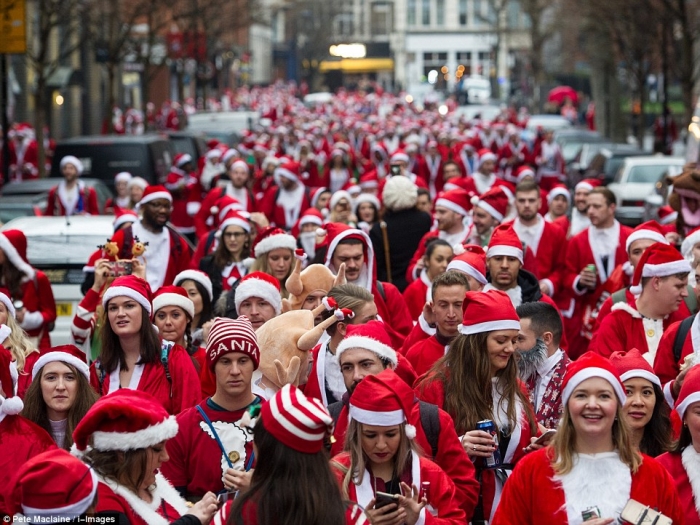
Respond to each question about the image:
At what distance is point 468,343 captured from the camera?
20.9 ft

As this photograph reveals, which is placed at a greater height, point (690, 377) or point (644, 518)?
point (690, 377)

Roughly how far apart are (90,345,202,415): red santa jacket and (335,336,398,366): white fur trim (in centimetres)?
131

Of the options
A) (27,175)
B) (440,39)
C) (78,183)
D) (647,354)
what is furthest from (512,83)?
(647,354)

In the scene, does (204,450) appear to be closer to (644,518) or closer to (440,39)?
(644,518)

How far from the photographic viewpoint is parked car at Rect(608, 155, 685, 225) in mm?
22516

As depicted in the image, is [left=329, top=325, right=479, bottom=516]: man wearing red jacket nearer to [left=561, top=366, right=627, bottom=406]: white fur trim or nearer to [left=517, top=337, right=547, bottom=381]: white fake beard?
[left=561, top=366, right=627, bottom=406]: white fur trim

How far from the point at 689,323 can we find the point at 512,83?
92.5 m

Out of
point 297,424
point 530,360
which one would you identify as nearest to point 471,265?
point 530,360

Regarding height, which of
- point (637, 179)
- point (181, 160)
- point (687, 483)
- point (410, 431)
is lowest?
point (687, 483)

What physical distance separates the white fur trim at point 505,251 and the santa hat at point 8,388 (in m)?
3.43

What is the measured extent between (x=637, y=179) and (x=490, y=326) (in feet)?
57.7

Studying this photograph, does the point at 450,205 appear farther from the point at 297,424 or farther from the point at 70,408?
the point at 297,424

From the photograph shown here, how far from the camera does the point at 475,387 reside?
6203 millimetres

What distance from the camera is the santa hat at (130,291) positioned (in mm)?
7317
